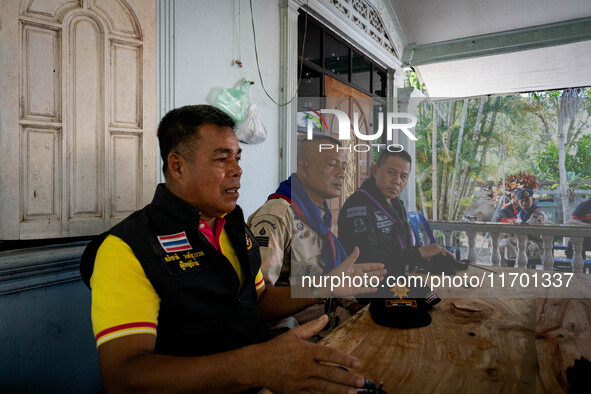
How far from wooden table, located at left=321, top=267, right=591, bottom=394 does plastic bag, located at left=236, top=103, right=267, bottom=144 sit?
1624 millimetres

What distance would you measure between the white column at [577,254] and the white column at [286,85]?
6.33 feet

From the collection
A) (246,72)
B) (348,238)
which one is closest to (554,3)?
(246,72)

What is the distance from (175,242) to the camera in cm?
102

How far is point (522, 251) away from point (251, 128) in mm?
1723

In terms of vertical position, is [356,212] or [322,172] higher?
[322,172]

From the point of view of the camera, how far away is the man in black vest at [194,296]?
756 mm

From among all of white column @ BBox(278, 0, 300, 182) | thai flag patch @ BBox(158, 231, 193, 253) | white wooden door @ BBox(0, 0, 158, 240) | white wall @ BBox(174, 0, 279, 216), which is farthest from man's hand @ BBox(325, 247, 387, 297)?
white column @ BBox(278, 0, 300, 182)

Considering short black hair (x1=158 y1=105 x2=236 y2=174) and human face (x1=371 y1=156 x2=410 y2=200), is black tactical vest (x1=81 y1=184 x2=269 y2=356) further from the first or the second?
human face (x1=371 y1=156 x2=410 y2=200)

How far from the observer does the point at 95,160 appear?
1749mm

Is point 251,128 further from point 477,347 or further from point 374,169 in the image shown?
point 477,347

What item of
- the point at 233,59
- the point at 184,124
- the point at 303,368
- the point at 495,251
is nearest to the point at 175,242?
the point at 184,124

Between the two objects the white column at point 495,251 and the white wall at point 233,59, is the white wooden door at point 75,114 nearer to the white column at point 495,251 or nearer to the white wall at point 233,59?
the white wall at point 233,59

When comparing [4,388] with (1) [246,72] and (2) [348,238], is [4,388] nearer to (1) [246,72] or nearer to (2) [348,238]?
(2) [348,238]

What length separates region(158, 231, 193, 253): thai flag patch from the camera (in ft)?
3.27
